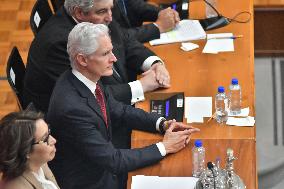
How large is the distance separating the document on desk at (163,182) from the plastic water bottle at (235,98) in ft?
1.91

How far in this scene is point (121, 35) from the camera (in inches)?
145

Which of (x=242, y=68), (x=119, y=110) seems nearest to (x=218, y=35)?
(x=242, y=68)

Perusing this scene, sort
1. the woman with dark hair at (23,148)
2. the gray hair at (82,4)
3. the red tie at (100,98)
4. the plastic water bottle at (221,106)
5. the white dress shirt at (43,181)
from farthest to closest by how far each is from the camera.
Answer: the gray hair at (82,4)
the plastic water bottle at (221,106)
the red tie at (100,98)
the white dress shirt at (43,181)
the woman with dark hair at (23,148)

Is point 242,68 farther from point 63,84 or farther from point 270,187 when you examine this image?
point 63,84

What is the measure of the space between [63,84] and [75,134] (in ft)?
0.82

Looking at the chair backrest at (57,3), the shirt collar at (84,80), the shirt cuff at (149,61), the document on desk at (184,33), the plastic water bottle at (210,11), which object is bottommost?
the shirt collar at (84,80)

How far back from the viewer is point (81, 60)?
8.92 ft

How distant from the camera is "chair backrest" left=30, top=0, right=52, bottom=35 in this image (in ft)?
12.2

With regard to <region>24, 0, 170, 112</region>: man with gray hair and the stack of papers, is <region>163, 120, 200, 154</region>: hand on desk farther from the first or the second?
<region>24, 0, 170, 112</region>: man with gray hair

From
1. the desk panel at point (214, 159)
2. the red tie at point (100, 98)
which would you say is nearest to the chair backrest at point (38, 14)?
the red tie at point (100, 98)

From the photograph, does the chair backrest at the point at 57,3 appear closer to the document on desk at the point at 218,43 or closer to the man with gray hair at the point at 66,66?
the man with gray hair at the point at 66,66

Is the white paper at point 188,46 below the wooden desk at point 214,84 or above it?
above

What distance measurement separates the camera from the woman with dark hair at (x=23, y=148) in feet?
7.43

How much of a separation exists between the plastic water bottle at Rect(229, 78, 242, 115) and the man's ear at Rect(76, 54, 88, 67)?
85cm
